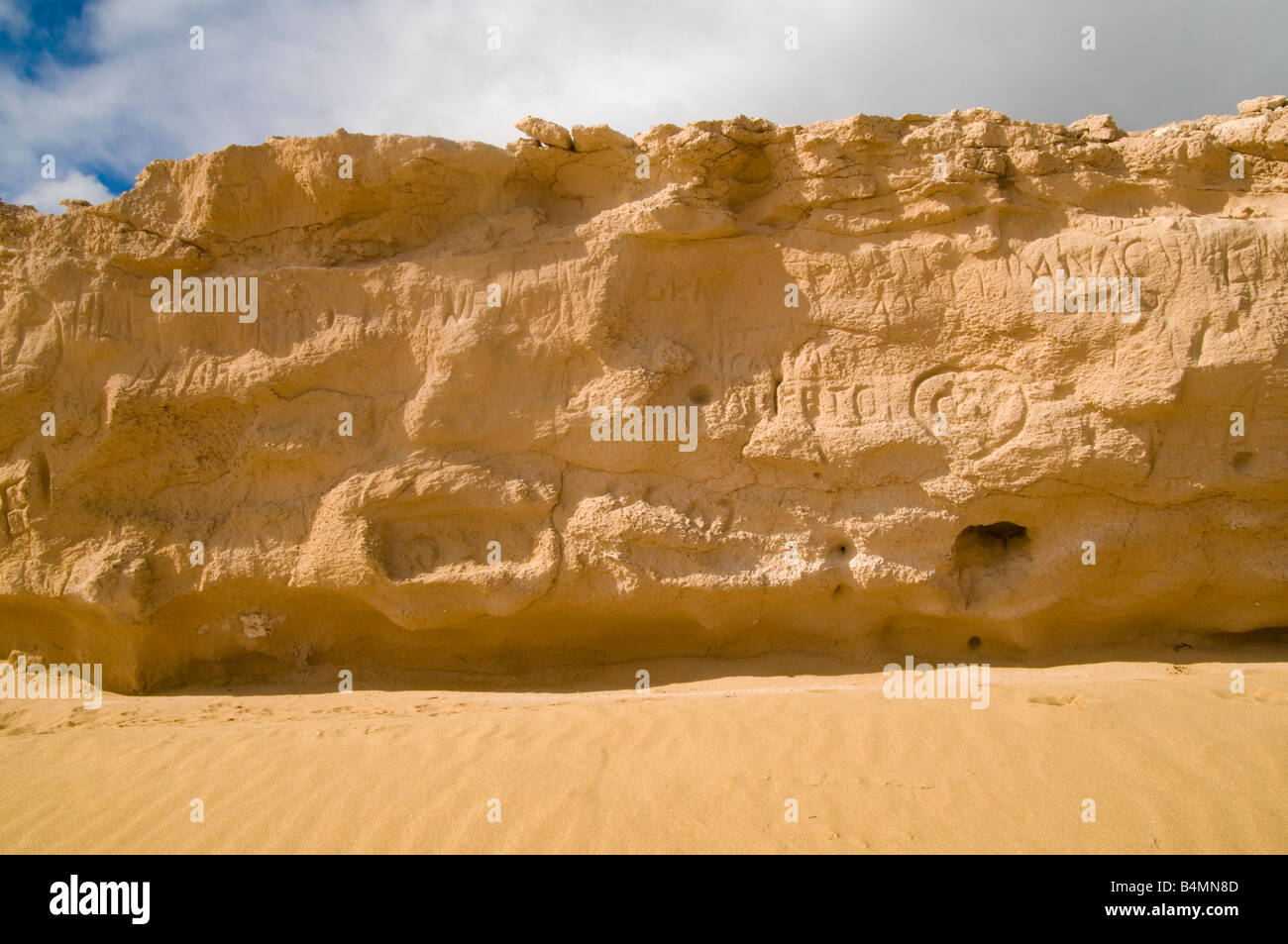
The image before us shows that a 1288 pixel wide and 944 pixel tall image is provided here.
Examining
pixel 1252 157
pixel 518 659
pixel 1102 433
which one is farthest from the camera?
pixel 518 659

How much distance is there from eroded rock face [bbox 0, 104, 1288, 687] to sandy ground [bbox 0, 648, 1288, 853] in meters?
0.63

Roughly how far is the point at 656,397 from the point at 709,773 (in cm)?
233

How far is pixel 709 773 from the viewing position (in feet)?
10.9

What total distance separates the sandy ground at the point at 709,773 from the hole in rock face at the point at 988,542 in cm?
72

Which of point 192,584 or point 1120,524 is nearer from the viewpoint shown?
point 1120,524

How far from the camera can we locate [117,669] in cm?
519

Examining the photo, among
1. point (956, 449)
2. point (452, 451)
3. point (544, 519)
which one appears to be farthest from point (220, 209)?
point (956, 449)

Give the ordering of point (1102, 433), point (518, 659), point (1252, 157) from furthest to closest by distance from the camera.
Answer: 1. point (518, 659)
2. point (1252, 157)
3. point (1102, 433)

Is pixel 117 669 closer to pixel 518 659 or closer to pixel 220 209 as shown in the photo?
pixel 518 659

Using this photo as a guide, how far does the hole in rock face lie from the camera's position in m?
4.76

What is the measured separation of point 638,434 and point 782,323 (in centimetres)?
117
